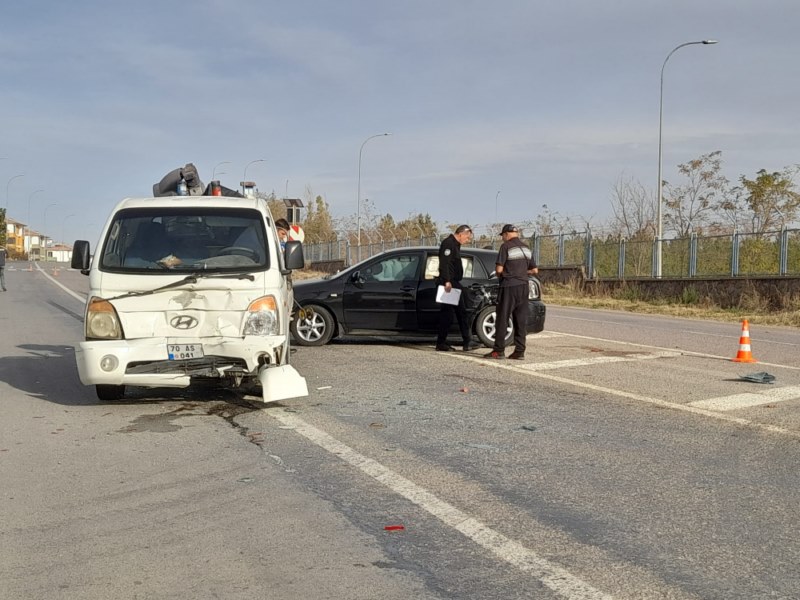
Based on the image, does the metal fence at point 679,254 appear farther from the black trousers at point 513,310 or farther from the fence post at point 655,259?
the black trousers at point 513,310

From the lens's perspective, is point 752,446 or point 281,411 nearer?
point 752,446

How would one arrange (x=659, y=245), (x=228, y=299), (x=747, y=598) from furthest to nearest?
(x=659, y=245) < (x=228, y=299) < (x=747, y=598)

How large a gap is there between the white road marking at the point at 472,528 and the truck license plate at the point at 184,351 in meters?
1.42

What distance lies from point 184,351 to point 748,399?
214 inches

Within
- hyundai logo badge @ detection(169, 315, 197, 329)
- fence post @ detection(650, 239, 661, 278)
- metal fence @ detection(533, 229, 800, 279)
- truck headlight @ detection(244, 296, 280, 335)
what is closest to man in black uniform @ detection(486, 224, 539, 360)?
truck headlight @ detection(244, 296, 280, 335)

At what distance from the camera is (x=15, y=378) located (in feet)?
33.4

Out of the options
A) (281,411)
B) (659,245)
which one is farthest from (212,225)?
(659,245)

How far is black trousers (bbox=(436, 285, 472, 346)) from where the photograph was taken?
12602 millimetres

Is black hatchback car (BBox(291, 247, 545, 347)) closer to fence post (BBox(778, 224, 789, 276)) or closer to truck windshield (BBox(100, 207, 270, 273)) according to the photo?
truck windshield (BBox(100, 207, 270, 273))

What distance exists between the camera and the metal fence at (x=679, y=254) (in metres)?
25.6

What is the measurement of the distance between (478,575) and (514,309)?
25.4 ft

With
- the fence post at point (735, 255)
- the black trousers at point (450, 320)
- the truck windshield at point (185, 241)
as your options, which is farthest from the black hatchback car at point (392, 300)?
the fence post at point (735, 255)

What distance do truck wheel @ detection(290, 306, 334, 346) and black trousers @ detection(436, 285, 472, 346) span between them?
1.67 metres

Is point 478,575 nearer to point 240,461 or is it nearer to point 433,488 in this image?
point 433,488
